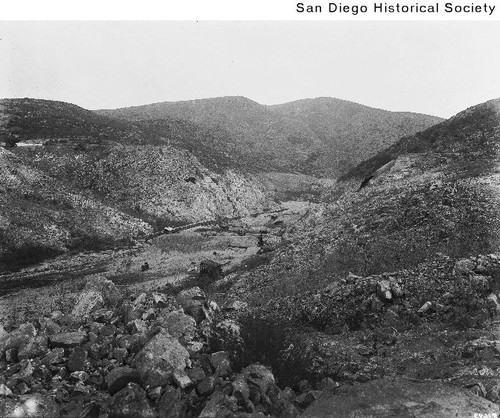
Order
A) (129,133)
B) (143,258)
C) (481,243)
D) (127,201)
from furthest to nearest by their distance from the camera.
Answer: (129,133) < (127,201) < (143,258) < (481,243)

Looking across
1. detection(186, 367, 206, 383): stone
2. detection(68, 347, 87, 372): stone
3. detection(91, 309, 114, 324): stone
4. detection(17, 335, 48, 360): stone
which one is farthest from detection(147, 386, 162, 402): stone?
detection(91, 309, 114, 324): stone

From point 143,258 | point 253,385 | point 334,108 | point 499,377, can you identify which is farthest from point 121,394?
point 334,108

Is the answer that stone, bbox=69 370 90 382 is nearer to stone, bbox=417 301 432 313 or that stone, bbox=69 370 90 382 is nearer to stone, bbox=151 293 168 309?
stone, bbox=151 293 168 309

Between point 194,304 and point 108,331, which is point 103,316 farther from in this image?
point 194,304

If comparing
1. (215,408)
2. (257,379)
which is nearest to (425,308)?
(257,379)

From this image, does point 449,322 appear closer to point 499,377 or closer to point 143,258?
point 499,377

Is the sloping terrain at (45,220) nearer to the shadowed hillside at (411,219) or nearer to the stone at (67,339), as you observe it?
the shadowed hillside at (411,219)
